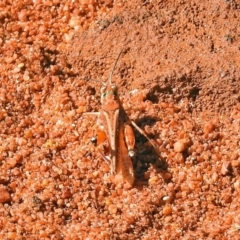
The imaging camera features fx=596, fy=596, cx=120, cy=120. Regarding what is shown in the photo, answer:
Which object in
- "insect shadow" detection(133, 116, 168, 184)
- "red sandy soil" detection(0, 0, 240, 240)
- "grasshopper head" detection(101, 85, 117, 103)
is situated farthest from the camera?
"grasshopper head" detection(101, 85, 117, 103)

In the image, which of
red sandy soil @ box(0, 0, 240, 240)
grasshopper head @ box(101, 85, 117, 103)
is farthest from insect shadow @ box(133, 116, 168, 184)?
grasshopper head @ box(101, 85, 117, 103)

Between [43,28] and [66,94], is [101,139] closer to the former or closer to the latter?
[66,94]

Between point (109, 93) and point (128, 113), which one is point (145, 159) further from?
point (109, 93)

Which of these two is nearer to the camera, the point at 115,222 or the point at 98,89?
the point at 115,222

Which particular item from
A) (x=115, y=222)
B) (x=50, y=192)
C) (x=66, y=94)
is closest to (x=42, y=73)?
(x=66, y=94)

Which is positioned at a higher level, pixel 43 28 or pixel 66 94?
pixel 43 28

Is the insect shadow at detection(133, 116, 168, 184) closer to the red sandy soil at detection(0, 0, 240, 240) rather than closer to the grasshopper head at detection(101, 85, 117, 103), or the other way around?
the red sandy soil at detection(0, 0, 240, 240)

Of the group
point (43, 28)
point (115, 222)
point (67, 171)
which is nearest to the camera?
point (115, 222)
